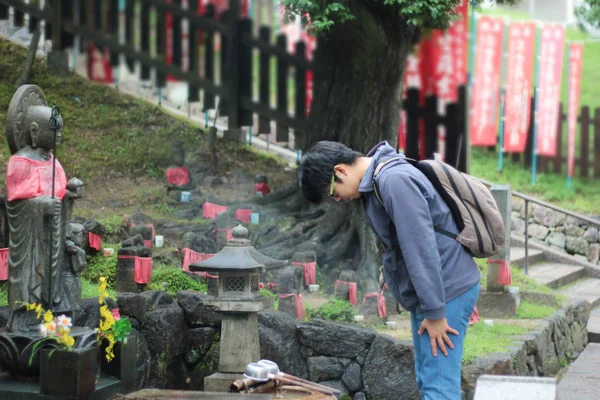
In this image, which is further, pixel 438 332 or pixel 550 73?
pixel 550 73

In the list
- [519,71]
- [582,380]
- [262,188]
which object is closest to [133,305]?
[582,380]

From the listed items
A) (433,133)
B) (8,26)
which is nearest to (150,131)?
(8,26)

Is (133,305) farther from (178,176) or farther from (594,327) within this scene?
(594,327)

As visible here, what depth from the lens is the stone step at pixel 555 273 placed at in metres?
13.3

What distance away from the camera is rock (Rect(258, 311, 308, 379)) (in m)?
8.62

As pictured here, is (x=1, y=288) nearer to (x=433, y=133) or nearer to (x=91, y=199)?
(x=91, y=199)

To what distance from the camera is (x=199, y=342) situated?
29.4ft

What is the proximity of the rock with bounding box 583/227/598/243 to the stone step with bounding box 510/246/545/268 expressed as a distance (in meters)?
1.60

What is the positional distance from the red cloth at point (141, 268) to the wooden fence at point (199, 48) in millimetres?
5394

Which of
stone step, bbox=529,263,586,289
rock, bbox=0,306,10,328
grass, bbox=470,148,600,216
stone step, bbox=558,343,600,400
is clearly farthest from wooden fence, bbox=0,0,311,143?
rock, bbox=0,306,10,328

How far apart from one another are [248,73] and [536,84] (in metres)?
5.90

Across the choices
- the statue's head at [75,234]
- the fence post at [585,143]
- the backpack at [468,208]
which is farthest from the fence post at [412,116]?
the backpack at [468,208]

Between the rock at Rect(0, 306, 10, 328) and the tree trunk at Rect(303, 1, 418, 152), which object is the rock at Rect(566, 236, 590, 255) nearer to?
the tree trunk at Rect(303, 1, 418, 152)

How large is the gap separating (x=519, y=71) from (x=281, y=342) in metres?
10.1
